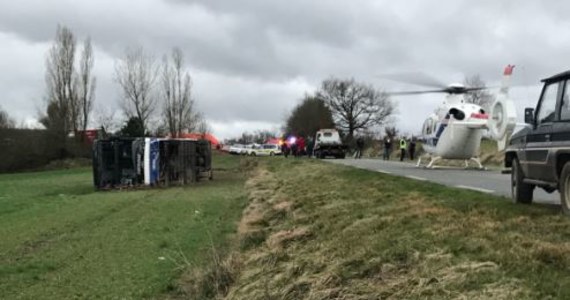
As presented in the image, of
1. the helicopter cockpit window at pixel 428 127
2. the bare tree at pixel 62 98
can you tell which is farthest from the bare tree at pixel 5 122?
the helicopter cockpit window at pixel 428 127

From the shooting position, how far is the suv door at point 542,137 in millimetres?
10039

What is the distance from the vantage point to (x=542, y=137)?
10234 mm

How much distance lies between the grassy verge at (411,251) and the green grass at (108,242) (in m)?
1.41

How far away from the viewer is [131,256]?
41.7 ft

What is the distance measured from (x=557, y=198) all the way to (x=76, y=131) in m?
66.4

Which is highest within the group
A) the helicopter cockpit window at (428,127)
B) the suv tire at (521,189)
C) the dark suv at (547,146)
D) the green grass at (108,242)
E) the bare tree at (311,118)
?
the bare tree at (311,118)

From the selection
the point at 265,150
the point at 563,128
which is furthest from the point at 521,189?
the point at 265,150

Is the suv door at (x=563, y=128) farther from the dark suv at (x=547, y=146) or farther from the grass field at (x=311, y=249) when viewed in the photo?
the grass field at (x=311, y=249)

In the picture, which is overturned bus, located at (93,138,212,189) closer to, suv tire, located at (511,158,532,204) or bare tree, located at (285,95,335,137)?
suv tire, located at (511,158,532,204)

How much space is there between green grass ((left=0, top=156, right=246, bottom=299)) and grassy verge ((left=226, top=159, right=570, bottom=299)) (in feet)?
4.63

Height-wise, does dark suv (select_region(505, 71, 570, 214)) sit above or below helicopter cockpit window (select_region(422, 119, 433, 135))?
below

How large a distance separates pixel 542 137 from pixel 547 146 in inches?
11.3

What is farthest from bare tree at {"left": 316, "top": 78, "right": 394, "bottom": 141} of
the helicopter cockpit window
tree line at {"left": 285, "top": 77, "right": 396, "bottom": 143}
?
the helicopter cockpit window

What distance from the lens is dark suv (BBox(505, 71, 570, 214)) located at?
9.49 meters
